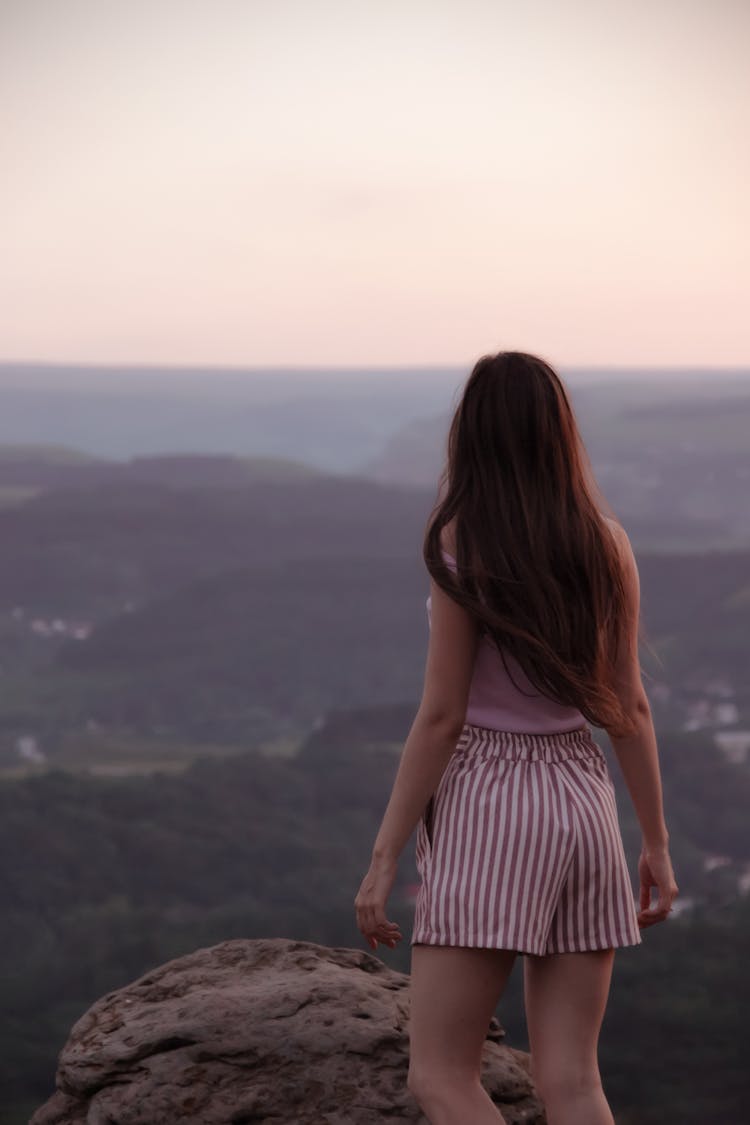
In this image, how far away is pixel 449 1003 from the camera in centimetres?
187

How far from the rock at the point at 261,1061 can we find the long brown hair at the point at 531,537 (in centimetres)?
99

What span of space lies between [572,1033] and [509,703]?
1.77ft

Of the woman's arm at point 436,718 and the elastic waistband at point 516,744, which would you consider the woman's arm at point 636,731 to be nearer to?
the elastic waistband at point 516,744

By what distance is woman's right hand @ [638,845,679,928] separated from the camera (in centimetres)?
207

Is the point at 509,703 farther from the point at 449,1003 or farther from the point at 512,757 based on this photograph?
the point at 449,1003

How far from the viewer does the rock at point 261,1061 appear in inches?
96.7

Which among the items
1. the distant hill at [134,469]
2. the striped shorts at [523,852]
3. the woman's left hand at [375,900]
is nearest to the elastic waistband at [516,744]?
the striped shorts at [523,852]

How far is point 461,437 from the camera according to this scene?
75.9 inches

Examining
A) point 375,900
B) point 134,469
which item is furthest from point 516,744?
point 134,469

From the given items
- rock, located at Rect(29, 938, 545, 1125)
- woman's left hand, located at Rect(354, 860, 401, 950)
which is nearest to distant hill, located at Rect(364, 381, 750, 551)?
rock, located at Rect(29, 938, 545, 1125)

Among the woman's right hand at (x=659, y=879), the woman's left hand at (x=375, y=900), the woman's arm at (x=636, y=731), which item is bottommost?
the woman's right hand at (x=659, y=879)

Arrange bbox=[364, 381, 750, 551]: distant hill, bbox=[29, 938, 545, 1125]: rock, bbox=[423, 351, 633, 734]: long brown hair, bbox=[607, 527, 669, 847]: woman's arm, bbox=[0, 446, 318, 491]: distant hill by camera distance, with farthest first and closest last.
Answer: bbox=[364, 381, 750, 551]: distant hill → bbox=[0, 446, 318, 491]: distant hill → bbox=[29, 938, 545, 1125]: rock → bbox=[607, 527, 669, 847]: woman's arm → bbox=[423, 351, 633, 734]: long brown hair

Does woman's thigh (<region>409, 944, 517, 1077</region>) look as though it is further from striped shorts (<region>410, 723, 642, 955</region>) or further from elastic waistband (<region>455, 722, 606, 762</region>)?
elastic waistband (<region>455, 722, 606, 762</region>)

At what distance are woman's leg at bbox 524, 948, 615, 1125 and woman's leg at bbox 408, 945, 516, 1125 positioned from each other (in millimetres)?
109
